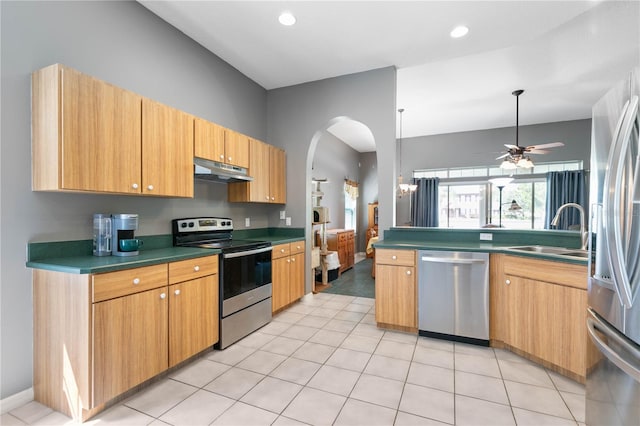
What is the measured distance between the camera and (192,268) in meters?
2.32

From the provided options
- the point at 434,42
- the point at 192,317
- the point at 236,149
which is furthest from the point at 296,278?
the point at 434,42

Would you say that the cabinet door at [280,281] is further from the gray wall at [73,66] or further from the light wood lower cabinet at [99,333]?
the light wood lower cabinet at [99,333]

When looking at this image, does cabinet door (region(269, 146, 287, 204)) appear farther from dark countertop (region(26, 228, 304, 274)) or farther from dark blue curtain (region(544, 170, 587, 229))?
dark blue curtain (region(544, 170, 587, 229))

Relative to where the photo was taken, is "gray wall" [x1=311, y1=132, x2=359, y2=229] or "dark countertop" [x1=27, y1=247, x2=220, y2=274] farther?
"gray wall" [x1=311, y1=132, x2=359, y2=229]

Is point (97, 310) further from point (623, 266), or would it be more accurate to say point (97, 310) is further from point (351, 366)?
point (623, 266)

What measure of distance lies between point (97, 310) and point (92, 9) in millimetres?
2196

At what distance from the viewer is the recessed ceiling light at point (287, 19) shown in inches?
103

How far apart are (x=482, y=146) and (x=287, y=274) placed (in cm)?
575

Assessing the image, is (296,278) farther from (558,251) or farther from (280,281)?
(558,251)

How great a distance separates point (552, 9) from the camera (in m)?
2.59

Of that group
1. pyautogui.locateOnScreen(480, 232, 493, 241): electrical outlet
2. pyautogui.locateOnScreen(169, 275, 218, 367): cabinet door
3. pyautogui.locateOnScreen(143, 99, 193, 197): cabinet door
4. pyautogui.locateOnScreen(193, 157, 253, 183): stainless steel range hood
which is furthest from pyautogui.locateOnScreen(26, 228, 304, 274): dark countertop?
pyautogui.locateOnScreen(480, 232, 493, 241): electrical outlet

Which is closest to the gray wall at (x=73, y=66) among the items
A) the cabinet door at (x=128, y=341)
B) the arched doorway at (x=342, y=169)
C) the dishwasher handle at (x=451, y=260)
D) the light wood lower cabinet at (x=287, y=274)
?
the cabinet door at (x=128, y=341)

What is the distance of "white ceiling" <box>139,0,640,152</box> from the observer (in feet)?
8.48

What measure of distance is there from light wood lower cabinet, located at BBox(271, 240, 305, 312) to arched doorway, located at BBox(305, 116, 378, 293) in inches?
9.4
